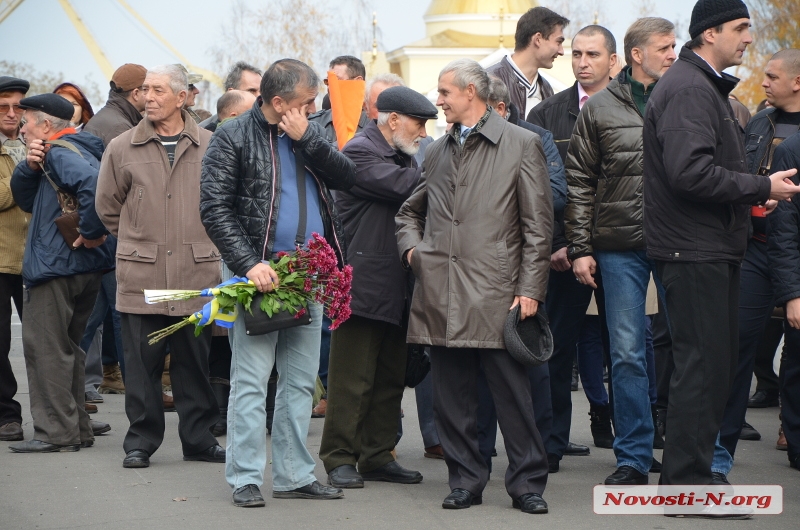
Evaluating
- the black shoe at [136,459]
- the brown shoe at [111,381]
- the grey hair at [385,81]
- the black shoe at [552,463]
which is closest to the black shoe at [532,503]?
→ the black shoe at [552,463]

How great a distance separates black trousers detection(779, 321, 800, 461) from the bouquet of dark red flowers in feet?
9.21

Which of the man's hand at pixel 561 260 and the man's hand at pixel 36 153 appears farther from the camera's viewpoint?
the man's hand at pixel 36 153

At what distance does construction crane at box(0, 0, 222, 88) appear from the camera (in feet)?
156

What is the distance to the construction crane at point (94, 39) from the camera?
4769 centimetres

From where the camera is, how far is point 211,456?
→ 23.9 ft

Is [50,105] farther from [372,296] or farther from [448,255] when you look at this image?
[448,255]

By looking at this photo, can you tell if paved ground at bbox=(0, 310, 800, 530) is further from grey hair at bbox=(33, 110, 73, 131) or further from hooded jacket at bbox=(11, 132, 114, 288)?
grey hair at bbox=(33, 110, 73, 131)

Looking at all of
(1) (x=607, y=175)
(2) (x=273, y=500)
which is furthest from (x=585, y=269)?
(2) (x=273, y=500)

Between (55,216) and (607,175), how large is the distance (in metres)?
3.34

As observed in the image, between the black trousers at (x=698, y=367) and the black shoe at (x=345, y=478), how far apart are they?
1.70 m

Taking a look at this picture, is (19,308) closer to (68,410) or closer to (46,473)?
(68,410)

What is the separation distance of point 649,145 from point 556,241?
1298mm

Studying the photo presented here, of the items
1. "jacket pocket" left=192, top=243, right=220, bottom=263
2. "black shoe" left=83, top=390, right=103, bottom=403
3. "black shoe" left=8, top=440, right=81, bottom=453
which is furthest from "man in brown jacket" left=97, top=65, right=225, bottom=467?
"black shoe" left=83, top=390, right=103, bottom=403

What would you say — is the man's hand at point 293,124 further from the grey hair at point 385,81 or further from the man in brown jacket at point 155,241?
the grey hair at point 385,81
